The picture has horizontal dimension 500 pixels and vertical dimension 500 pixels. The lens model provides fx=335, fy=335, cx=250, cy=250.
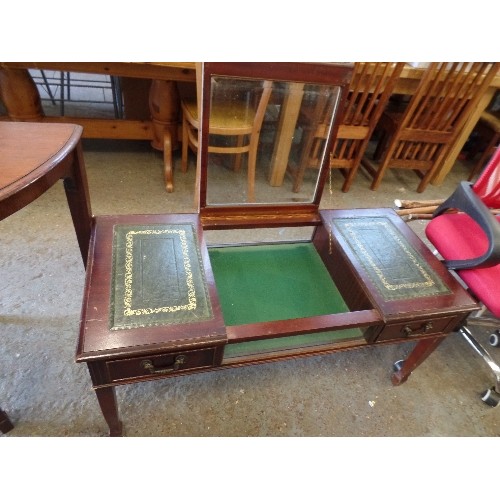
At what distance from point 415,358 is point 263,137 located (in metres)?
1.02

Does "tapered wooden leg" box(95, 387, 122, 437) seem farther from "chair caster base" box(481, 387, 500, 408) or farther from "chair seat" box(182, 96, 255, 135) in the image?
"chair caster base" box(481, 387, 500, 408)

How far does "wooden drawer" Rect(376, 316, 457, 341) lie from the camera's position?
3.28ft

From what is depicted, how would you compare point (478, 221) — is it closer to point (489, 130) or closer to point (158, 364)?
point (158, 364)

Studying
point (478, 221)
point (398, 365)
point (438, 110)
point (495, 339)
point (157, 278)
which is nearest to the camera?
point (157, 278)

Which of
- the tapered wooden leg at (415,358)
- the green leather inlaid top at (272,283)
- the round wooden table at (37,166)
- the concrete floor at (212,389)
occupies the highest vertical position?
the round wooden table at (37,166)

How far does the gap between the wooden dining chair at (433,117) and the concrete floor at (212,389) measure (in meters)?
1.37

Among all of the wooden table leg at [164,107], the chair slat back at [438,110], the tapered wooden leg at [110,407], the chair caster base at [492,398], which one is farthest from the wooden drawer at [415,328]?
the wooden table leg at [164,107]

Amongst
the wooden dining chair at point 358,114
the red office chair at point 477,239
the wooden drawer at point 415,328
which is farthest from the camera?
the wooden dining chair at point 358,114

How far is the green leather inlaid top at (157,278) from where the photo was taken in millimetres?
832

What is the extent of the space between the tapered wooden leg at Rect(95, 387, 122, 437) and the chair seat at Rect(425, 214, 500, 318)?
1220 mm

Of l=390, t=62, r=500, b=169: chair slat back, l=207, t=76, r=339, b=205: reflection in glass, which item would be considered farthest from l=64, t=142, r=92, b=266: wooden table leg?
l=390, t=62, r=500, b=169: chair slat back

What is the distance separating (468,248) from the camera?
1.26 meters

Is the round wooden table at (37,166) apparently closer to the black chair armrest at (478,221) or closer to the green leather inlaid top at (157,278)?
the green leather inlaid top at (157,278)

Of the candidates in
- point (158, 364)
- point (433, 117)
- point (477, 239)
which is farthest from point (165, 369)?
point (433, 117)
